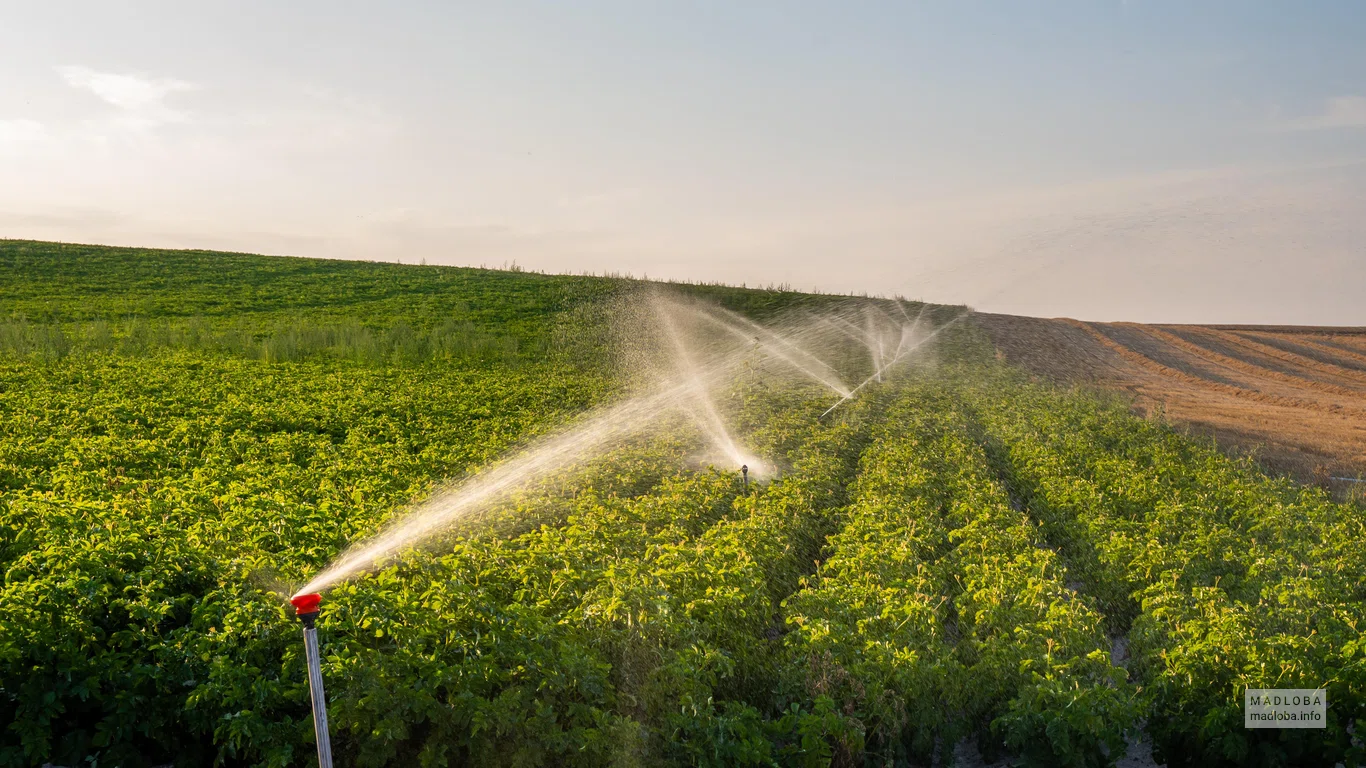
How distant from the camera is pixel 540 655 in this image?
548 cm

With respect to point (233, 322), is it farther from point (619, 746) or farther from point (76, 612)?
point (619, 746)

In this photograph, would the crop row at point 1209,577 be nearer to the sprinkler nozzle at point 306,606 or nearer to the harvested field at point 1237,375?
the harvested field at point 1237,375

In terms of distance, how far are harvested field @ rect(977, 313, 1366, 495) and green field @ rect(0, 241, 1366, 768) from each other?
640 centimetres

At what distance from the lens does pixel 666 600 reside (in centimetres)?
640

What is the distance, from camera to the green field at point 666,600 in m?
5.36

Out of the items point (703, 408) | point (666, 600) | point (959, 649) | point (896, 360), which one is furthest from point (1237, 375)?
point (666, 600)

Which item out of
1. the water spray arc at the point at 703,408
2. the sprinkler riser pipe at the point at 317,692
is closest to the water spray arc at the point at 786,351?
the water spray arc at the point at 703,408

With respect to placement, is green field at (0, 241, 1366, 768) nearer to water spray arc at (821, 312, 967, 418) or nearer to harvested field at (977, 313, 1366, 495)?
water spray arc at (821, 312, 967, 418)

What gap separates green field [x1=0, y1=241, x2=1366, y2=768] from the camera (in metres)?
5.36

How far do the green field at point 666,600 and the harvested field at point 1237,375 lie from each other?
6.40 m

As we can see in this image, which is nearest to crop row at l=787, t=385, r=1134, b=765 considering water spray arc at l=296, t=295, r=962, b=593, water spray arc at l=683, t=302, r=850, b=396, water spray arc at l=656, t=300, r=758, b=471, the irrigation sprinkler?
water spray arc at l=296, t=295, r=962, b=593

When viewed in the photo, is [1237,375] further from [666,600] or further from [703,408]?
[666,600]

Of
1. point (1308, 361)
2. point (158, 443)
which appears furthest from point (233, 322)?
point (1308, 361)

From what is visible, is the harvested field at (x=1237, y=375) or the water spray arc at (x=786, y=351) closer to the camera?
the harvested field at (x=1237, y=375)
